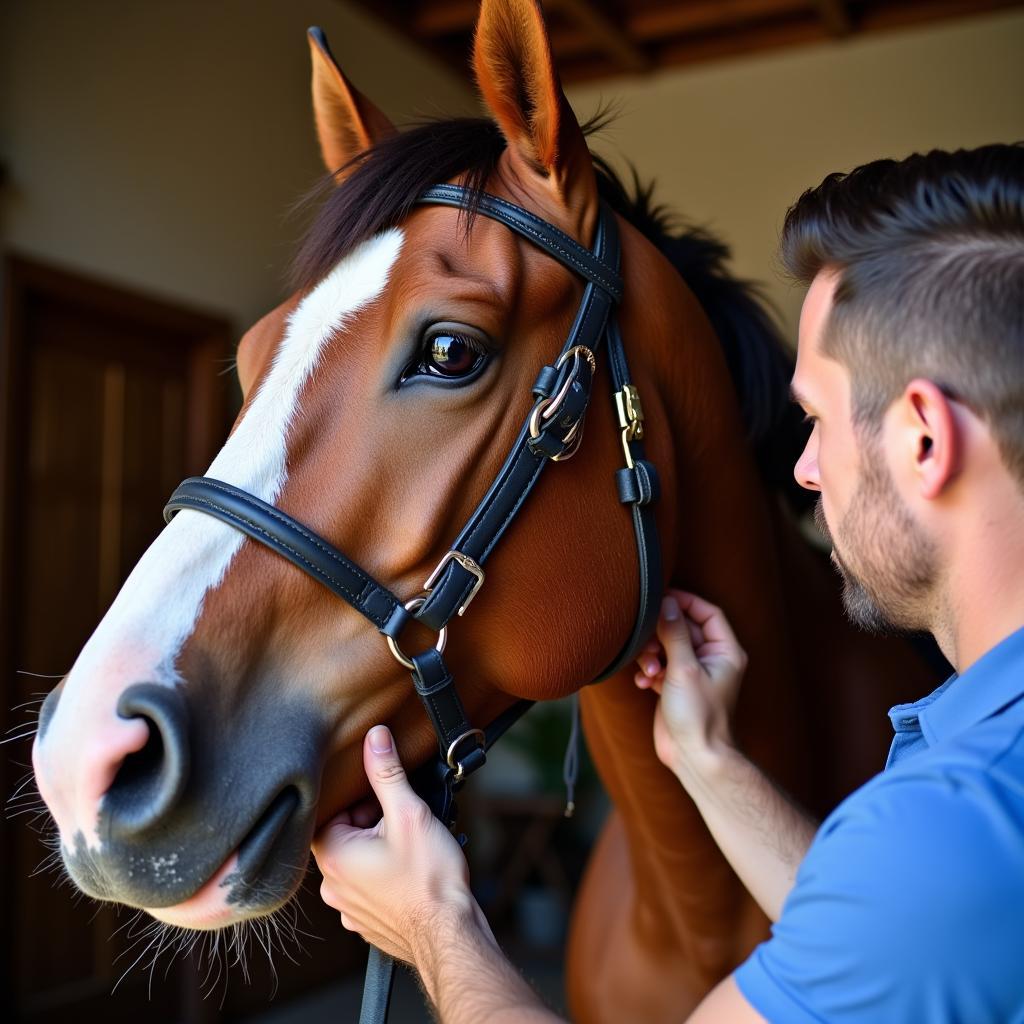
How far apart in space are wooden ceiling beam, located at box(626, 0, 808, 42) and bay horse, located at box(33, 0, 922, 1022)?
12.6 ft

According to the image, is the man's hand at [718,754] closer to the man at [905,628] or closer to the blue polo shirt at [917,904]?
the man at [905,628]

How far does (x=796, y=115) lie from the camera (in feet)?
17.4

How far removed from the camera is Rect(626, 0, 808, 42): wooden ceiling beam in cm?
488

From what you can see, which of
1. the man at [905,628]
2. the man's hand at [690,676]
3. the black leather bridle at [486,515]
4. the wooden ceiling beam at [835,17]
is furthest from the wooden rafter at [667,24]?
the man at [905,628]

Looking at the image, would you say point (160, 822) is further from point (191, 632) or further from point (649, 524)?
point (649, 524)

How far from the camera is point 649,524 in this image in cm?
133

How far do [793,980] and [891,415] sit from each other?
47cm

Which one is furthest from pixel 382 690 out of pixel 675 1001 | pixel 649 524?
pixel 675 1001

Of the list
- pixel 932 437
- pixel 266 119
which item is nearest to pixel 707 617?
Answer: pixel 932 437

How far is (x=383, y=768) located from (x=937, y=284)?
0.71 meters

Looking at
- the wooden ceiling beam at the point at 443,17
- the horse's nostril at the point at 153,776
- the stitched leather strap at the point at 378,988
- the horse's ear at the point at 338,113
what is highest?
the wooden ceiling beam at the point at 443,17

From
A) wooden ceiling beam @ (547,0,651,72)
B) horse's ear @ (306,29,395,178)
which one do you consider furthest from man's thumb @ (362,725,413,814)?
wooden ceiling beam @ (547,0,651,72)

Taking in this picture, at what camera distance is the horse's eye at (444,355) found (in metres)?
1.18

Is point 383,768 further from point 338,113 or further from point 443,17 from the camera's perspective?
point 443,17
